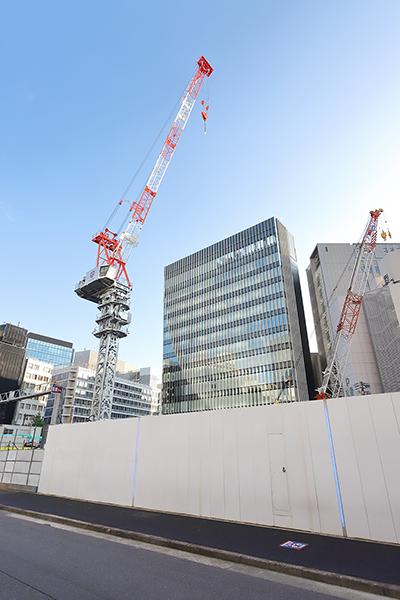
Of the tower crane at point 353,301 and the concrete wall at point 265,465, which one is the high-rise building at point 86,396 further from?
the concrete wall at point 265,465

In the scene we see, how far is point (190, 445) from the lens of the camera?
11938mm

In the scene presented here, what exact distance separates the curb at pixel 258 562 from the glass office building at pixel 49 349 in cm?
15318

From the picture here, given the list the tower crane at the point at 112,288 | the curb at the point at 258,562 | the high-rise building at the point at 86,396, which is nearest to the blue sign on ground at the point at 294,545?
the curb at the point at 258,562

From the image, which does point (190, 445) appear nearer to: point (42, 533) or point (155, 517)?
point (155, 517)

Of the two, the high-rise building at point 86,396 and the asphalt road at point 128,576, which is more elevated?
the high-rise building at point 86,396

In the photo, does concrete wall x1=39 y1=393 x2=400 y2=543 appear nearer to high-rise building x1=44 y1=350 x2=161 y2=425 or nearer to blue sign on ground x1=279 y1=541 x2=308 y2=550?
blue sign on ground x1=279 y1=541 x2=308 y2=550

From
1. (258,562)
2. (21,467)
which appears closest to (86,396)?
(21,467)

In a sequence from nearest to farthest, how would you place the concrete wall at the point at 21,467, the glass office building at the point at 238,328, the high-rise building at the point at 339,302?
the concrete wall at the point at 21,467 → the high-rise building at the point at 339,302 → the glass office building at the point at 238,328

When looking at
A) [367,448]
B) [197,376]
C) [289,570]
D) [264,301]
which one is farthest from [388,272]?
[197,376]

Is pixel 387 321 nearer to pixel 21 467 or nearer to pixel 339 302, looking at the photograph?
pixel 339 302

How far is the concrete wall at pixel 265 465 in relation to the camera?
8.40 metres

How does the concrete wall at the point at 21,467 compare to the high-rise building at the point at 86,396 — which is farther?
the high-rise building at the point at 86,396

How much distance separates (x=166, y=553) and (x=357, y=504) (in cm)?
508

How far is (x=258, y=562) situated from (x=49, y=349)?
16687 cm
